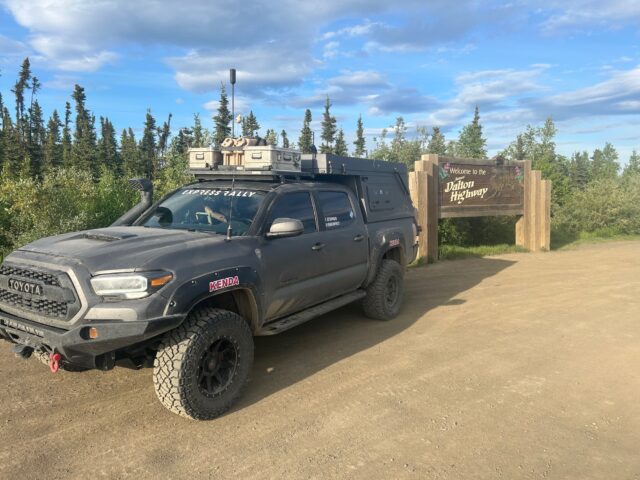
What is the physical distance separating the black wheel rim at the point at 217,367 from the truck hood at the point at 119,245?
83cm

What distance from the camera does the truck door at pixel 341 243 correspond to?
5.49 m

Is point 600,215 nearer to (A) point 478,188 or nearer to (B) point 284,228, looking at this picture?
(A) point 478,188

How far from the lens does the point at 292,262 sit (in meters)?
4.84

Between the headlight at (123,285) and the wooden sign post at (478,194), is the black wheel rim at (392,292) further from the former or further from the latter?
the wooden sign post at (478,194)

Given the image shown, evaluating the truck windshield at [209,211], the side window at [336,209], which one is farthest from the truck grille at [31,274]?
the side window at [336,209]

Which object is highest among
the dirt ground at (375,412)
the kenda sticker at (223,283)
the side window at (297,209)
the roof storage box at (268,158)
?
the roof storage box at (268,158)

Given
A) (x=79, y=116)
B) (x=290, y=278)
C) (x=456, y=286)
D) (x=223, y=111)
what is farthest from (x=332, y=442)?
(x=79, y=116)

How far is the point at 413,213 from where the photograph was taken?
7.91 metres

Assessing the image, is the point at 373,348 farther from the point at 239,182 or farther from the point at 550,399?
the point at 239,182

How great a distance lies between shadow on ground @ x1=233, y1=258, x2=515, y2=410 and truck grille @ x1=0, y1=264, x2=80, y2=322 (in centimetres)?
154

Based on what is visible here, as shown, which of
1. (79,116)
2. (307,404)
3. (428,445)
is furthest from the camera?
(79,116)

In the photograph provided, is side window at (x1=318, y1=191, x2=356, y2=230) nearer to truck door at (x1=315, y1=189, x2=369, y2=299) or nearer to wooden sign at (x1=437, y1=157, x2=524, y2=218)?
truck door at (x1=315, y1=189, x2=369, y2=299)

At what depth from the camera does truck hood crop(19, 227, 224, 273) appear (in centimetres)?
364

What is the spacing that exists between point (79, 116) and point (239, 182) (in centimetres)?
10669
